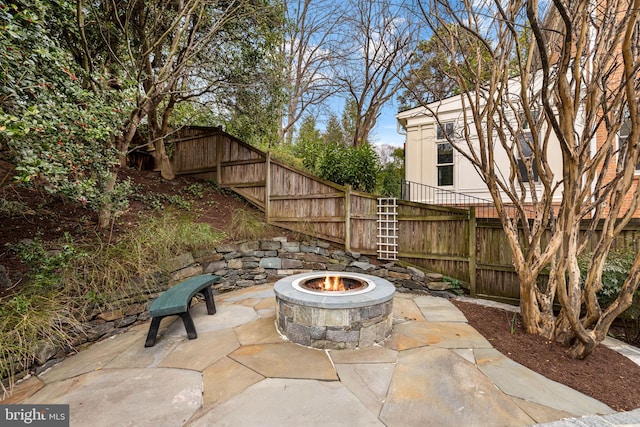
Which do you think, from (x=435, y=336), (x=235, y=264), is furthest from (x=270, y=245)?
(x=435, y=336)

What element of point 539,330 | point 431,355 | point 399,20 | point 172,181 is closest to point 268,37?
point 399,20

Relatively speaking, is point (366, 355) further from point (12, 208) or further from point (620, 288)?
point (12, 208)

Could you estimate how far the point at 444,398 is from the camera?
201 centimetres

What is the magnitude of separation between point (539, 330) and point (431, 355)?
148 cm

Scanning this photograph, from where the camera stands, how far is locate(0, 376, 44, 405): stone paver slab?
7.15 feet

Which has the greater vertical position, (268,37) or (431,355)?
(268,37)

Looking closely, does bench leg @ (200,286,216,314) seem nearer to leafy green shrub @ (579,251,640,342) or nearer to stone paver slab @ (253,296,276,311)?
stone paver slab @ (253,296,276,311)

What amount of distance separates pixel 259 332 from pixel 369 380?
1414mm

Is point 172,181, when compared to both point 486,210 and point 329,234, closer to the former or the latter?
point 329,234

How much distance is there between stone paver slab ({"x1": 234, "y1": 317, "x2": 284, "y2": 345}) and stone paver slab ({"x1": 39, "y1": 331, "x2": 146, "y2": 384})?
108 cm

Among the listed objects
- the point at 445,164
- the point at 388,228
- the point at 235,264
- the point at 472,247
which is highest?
the point at 445,164

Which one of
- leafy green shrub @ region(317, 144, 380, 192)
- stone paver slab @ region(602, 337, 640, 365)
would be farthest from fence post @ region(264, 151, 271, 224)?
stone paver slab @ region(602, 337, 640, 365)

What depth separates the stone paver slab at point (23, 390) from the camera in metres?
2.18

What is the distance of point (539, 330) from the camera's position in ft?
9.82
